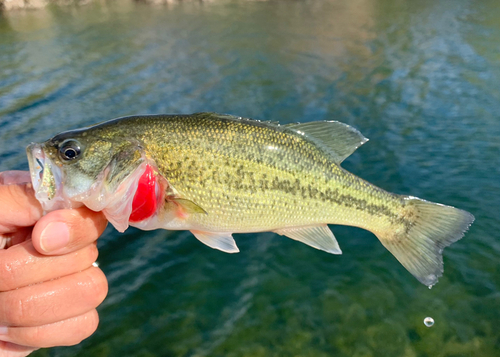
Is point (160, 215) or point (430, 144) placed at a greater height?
point (160, 215)

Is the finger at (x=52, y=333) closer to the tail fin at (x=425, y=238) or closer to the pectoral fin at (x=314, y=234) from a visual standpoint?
the pectoral fin at (x=314, y=234)

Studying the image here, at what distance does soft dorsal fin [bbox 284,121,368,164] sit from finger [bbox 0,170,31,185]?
6.95 feet

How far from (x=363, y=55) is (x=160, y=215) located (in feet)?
43.5

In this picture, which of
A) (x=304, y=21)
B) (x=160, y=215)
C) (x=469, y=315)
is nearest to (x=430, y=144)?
(x=469, y=315)

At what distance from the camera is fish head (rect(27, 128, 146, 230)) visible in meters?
2.46

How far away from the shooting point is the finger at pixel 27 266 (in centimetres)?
232

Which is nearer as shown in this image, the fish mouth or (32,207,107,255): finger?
(32,207,107,255): finger

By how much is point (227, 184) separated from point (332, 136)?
981mm

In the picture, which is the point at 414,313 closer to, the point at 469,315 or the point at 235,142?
the point at 469,315

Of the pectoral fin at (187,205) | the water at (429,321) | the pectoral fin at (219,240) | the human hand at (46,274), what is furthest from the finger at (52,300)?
the water at (429,321)

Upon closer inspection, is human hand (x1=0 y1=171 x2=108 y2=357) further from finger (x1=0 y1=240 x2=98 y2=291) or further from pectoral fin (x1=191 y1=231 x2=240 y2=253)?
pectoral fin (x1=191 y1=231 x2=240 y2=253)

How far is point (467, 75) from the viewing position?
10.8 m

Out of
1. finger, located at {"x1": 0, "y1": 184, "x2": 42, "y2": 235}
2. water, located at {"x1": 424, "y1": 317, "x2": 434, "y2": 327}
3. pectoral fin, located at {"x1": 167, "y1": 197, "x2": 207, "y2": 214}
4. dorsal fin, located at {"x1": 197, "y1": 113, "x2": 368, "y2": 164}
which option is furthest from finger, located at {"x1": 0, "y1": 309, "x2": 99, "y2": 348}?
water, located at {"x1": 424, "y1": 317, "x2": 434, "y2": 327}

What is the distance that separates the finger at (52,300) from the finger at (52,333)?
4 centimetres
